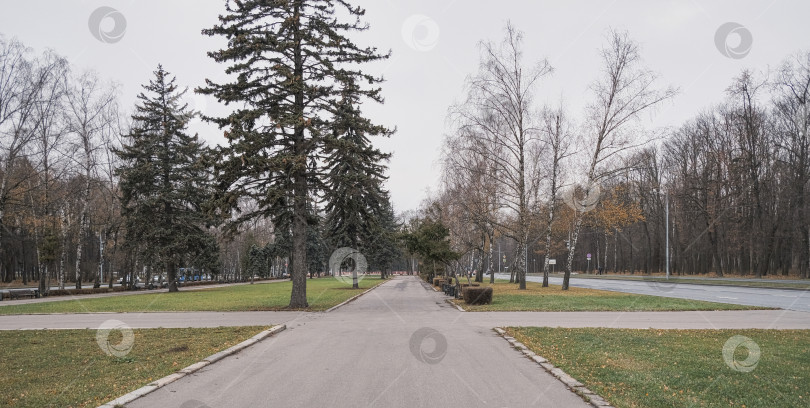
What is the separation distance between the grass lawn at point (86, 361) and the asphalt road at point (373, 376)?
28.2 inches

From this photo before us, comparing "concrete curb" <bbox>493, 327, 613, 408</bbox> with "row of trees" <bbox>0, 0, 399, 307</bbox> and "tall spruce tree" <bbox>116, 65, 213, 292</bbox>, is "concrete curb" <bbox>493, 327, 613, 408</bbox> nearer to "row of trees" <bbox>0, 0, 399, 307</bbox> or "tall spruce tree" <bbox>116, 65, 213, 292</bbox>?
"row of trees" <bbox>0, 0, 399, 307</bbox>

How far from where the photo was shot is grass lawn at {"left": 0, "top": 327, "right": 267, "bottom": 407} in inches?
266

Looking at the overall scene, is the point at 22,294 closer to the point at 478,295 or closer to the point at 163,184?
the point at 163,184

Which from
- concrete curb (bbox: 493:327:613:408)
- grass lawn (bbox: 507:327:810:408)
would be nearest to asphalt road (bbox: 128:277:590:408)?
concrete curb (bbox: 493:327:613:408)

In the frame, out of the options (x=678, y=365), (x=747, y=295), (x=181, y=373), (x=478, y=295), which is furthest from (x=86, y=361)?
(x=747, y=295)

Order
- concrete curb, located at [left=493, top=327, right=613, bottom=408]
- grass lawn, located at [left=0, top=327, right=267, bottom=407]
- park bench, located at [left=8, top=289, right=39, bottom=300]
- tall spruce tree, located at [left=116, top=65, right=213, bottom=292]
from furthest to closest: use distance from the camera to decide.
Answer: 1. tall spruce tree, located at [left=116, top=65, right=213, bottom=292]
2. park bench, located at [left=8, top=289, right=39, bottom=300]
3. grass lawn, located at [left=0, top=327, right=267, bottom=407]
4. concrete curb, located at [left=493, top=327, right=613, bottom=408]

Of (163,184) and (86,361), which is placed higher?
(163,184)

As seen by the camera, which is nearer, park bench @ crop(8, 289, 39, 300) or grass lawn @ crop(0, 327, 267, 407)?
grass lawn @ crop(0, 327, 267, 407)

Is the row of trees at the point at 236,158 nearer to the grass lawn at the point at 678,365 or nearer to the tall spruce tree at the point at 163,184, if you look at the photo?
the tall spruce tree at the point at 163,184

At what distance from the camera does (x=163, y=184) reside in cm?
3912

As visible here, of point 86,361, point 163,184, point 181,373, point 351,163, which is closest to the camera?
point 181,373

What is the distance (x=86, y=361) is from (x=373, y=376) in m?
5.41

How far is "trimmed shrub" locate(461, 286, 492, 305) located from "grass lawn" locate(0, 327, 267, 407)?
35.0 ft

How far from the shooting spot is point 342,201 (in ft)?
67.4
